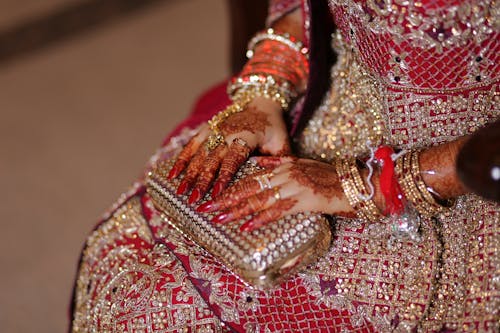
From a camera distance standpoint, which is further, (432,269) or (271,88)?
(271,88)

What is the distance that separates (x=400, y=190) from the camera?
837mm

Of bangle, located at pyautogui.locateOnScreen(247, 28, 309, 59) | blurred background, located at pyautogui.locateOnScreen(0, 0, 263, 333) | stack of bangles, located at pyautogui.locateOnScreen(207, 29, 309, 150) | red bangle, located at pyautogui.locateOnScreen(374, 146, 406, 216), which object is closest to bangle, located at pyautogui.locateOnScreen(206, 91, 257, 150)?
stack of bangles, located at pyautogui.locateOnScreen(207, 29, 309, 150)

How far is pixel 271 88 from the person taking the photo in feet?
3.42

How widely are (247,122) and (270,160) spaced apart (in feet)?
0.34

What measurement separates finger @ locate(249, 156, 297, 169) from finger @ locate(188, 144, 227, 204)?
44 mm

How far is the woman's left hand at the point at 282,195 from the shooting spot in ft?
2.70

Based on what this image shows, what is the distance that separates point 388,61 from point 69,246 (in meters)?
1.20

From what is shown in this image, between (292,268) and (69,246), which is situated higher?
(69,246)

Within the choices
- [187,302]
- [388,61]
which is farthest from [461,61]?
[187,302]

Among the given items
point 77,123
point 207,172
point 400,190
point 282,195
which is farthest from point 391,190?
point 77,123

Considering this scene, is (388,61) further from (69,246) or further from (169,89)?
(169,89)

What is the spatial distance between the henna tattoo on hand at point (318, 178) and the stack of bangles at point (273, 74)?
19 cm

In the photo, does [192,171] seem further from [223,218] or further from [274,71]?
[274,71]

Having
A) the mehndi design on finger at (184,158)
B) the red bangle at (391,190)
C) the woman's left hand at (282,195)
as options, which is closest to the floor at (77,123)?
the mehndi design on finger at (184,158)
